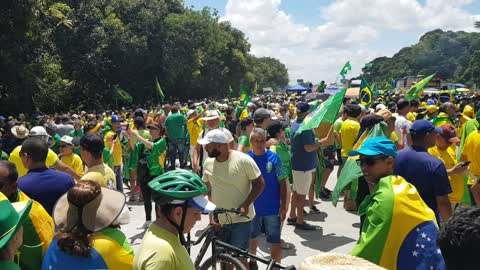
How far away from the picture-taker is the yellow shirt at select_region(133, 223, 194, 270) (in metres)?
2.35

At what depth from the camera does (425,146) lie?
14.0 feet

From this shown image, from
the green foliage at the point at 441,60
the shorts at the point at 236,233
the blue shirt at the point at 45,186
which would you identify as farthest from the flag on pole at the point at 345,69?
the green foliage at the point at 441,60

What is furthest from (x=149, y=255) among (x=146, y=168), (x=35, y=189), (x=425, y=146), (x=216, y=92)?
(x=216, y=92)

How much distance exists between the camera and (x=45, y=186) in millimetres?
3754

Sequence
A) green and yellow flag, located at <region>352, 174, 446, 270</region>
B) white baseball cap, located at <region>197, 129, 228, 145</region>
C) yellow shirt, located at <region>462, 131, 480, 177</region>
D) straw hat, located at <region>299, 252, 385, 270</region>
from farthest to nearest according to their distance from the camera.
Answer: yellow shirt, located at <region>462, 131, 480, 177</region>, white baseball cap, located at <region>197, 129, 228, 145</region>, green and yellow flag, located at <region>352, 174, 446, 270</region>, straw hat, located at <region>299, 252, 385, 270</region>

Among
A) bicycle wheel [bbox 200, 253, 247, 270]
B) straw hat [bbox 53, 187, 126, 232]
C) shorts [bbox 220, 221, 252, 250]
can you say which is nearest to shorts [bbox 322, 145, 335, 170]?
shorts [bbox 220, 221, 252, 250]

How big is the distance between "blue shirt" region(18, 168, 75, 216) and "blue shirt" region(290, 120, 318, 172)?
4.08 metres

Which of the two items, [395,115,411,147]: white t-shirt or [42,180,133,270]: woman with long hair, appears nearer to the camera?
[42,180,133,270]: woman with long hair

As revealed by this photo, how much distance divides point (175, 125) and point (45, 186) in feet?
26.1

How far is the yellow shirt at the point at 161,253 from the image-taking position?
2348mm

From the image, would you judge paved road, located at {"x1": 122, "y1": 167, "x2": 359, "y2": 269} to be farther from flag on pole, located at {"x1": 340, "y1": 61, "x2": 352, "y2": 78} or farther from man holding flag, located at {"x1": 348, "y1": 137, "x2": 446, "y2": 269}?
flag on pole, located at {"x1": 340, "y1": 61, "x2": 352, "y2": 78}

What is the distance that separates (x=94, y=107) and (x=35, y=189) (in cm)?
2927

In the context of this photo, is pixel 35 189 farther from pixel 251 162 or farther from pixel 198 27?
pixel 198 27

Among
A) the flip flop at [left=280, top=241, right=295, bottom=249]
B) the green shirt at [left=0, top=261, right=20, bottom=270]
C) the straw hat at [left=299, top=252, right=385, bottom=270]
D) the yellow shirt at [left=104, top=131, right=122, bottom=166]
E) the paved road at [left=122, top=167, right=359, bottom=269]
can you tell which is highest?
the straw hat at [left=299, top=252, right=385, bottom=270]
